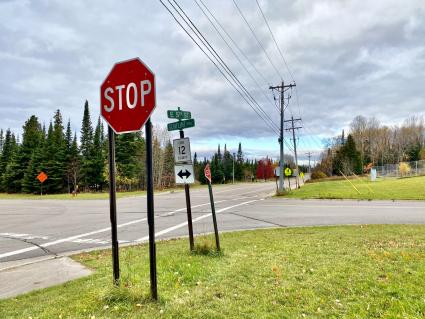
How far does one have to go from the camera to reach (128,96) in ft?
13.0

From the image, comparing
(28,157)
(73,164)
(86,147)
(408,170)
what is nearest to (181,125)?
(408,170)

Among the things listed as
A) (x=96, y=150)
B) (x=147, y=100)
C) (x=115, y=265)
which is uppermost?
(x=96, y=150)

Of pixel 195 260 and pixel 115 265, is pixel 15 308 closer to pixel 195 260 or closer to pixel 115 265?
pixel 115 265

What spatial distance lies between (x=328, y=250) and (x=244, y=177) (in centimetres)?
11177

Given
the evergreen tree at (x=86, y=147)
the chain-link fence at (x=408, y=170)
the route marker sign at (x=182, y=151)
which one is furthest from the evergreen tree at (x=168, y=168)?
the route marker sign at (x=182, y=151)

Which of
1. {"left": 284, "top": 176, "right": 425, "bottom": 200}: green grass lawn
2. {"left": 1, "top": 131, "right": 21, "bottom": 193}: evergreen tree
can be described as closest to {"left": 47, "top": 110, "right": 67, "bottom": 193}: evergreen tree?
{"left": 1, "top": 131, "right": 21, "bottom": 193}: evergreen tree

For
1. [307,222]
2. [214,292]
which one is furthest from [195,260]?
[307,222]

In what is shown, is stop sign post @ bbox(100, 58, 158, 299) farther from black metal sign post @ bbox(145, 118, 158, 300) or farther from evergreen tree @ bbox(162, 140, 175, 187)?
evergreen tree @ bbox(162, 140, 175, 187)

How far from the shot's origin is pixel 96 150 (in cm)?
6438

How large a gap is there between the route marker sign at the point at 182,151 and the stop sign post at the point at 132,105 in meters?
2.40

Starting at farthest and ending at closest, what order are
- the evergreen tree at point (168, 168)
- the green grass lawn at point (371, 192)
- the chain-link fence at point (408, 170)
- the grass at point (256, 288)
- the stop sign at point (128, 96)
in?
the evergreen tree at point (168, 168), the chain-link fence at point (408, 170), the green grass lawn at point (371, 192), the stop sign at point (128, 96), the grass at point (256, 288)

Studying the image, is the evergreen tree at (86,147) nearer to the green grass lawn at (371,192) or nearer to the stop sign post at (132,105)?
the green grass lawn at (371,192)

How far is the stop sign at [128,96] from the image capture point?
12.6 feet

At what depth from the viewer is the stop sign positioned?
383 centimetres
